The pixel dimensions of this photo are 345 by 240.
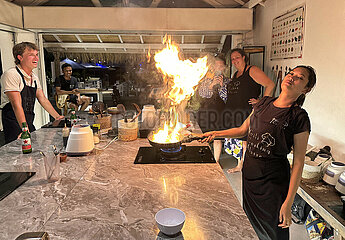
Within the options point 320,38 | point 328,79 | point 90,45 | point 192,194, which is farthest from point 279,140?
point 90,45

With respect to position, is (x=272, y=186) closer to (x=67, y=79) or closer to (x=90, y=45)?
(x=67, y=79)

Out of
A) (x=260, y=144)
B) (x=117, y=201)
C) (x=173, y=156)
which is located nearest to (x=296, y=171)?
(x=260, y=144)

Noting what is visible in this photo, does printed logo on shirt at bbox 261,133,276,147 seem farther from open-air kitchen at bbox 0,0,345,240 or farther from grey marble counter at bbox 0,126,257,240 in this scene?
grey marble counter at bbox 0,126,257,240

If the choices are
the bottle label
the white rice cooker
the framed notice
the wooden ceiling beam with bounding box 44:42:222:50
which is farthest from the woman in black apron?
the wooden ceiling beam with bounding box 44:42:222:50

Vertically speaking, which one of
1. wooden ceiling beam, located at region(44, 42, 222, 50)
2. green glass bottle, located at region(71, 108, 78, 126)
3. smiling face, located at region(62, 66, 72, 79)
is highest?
wooden ceiling beam, located at region(44, 42, 222, 50)

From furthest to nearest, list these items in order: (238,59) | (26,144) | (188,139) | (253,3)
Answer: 1. (253,3)
2. (238,59)
3. (26,144)
4. (188,139)

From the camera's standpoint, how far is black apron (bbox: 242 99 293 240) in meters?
1.65

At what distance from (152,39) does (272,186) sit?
545 cm

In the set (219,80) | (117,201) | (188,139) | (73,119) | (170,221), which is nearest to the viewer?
(170,221)

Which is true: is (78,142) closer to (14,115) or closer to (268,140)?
(268,140)

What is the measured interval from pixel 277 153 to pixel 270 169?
122 millimetres

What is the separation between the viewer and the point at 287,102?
66.3 inches

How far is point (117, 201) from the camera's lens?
1249 millimetres

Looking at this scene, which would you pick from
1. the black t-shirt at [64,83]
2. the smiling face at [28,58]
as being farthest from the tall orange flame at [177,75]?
the black t-shirt at [64,83]
